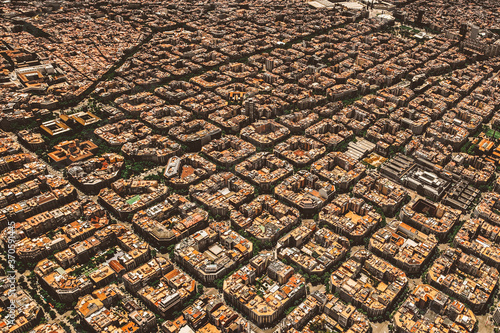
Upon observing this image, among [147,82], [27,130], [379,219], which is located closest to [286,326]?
[379,219]

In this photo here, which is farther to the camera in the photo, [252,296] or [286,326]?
[252,296]

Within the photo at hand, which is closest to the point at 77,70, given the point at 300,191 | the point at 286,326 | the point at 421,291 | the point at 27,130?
the point at 27,130

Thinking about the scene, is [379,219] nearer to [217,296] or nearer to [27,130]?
[217,296]

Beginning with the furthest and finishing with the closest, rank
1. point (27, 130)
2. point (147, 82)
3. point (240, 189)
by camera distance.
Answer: point (147, 82), point (27, 130), point (240, 189)

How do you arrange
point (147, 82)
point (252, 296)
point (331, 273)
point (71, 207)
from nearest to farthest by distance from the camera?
point (252, 296) < point (331, 273) < point (71, 207) < point (147, 82)

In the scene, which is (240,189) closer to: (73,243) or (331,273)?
(331,273)

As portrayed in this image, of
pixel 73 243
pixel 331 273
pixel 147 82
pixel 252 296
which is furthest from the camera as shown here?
pixel 147 82
